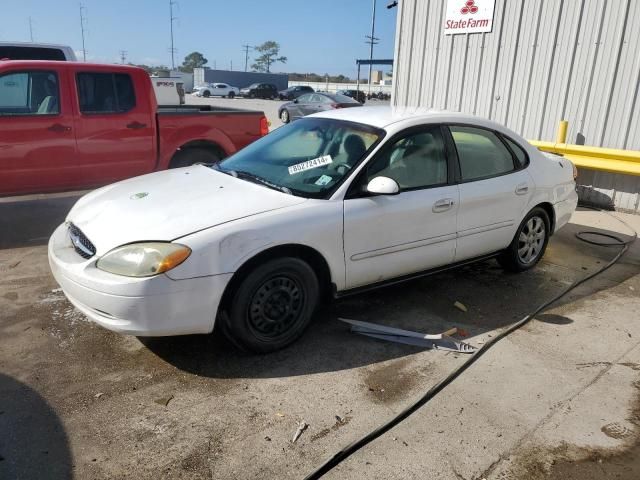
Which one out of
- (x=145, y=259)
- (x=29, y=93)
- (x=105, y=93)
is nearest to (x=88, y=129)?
(x=105, y=93)

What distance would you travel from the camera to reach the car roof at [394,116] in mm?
4191

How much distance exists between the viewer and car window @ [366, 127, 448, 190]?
12.8ft

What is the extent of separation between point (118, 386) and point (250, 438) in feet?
3.09

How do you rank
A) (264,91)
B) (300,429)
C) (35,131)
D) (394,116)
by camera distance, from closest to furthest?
(300,429) < (394,116) < (35,131) < (264,91)

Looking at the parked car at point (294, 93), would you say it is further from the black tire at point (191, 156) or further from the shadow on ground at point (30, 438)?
the shadow on ground at point (30, 438)

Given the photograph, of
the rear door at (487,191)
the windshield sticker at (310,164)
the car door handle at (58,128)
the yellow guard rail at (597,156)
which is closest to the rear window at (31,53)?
the car door handle at (58,128)

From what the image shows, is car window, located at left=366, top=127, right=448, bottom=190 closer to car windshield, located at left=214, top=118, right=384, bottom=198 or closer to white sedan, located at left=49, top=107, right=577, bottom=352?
white sedan, located at left=49, top=107, right=577, bottom=352

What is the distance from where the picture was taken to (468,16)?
360 inches

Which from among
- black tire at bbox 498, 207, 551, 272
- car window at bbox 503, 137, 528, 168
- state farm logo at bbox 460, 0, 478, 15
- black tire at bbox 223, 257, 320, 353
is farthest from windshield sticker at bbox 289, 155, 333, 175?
state farm logo at bbox 460, 0, 478, 15

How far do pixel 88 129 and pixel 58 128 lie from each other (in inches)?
12.7

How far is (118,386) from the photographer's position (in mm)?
3186

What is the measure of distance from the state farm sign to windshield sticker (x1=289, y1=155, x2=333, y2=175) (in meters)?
6.43

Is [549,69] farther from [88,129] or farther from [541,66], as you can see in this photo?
[88,129]

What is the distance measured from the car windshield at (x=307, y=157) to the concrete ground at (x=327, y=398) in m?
1.09
